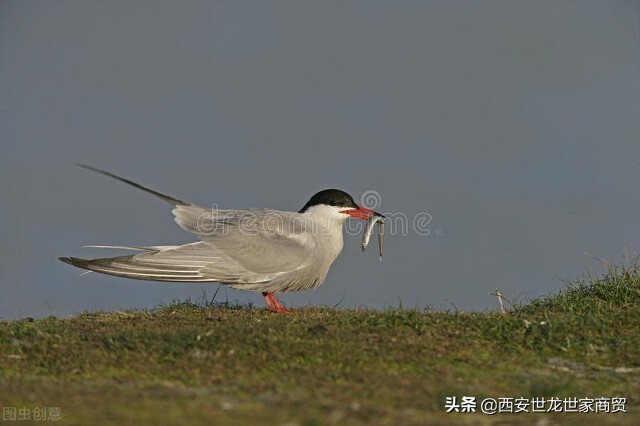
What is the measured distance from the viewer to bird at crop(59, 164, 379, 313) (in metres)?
6.88

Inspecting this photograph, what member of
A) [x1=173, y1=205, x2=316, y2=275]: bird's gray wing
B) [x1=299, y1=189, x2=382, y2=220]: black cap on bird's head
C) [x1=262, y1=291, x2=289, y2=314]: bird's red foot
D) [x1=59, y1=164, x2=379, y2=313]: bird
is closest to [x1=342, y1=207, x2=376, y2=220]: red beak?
[x1=299, y1=189, x2=382, y2=220]: black cap on bird's head

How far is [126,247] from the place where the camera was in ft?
22.9

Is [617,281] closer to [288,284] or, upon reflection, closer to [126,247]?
[288,284]

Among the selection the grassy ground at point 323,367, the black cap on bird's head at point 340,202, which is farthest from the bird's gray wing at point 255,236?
the grassy ground at point 323,367

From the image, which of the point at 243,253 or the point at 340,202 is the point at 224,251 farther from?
the point at 340,202

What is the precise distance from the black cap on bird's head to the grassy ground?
1765mm

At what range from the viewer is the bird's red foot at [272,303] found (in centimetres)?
714

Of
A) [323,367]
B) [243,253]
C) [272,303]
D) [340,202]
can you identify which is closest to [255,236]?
[243,253]

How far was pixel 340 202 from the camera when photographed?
798cm

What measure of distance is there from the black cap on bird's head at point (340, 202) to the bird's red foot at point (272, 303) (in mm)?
1050

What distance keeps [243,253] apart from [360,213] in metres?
1.40

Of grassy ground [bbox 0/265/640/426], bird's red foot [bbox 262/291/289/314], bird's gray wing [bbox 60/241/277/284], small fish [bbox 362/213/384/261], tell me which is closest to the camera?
grassy ground [bbox 0/265/640/426]

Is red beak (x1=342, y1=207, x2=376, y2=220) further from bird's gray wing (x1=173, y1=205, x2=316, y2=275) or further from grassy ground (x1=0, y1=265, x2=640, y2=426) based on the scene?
grassy ground (x1=0, y1=265, x2=640, y2=426)

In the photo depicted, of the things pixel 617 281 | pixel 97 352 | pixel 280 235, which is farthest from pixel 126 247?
pixel 617 281
